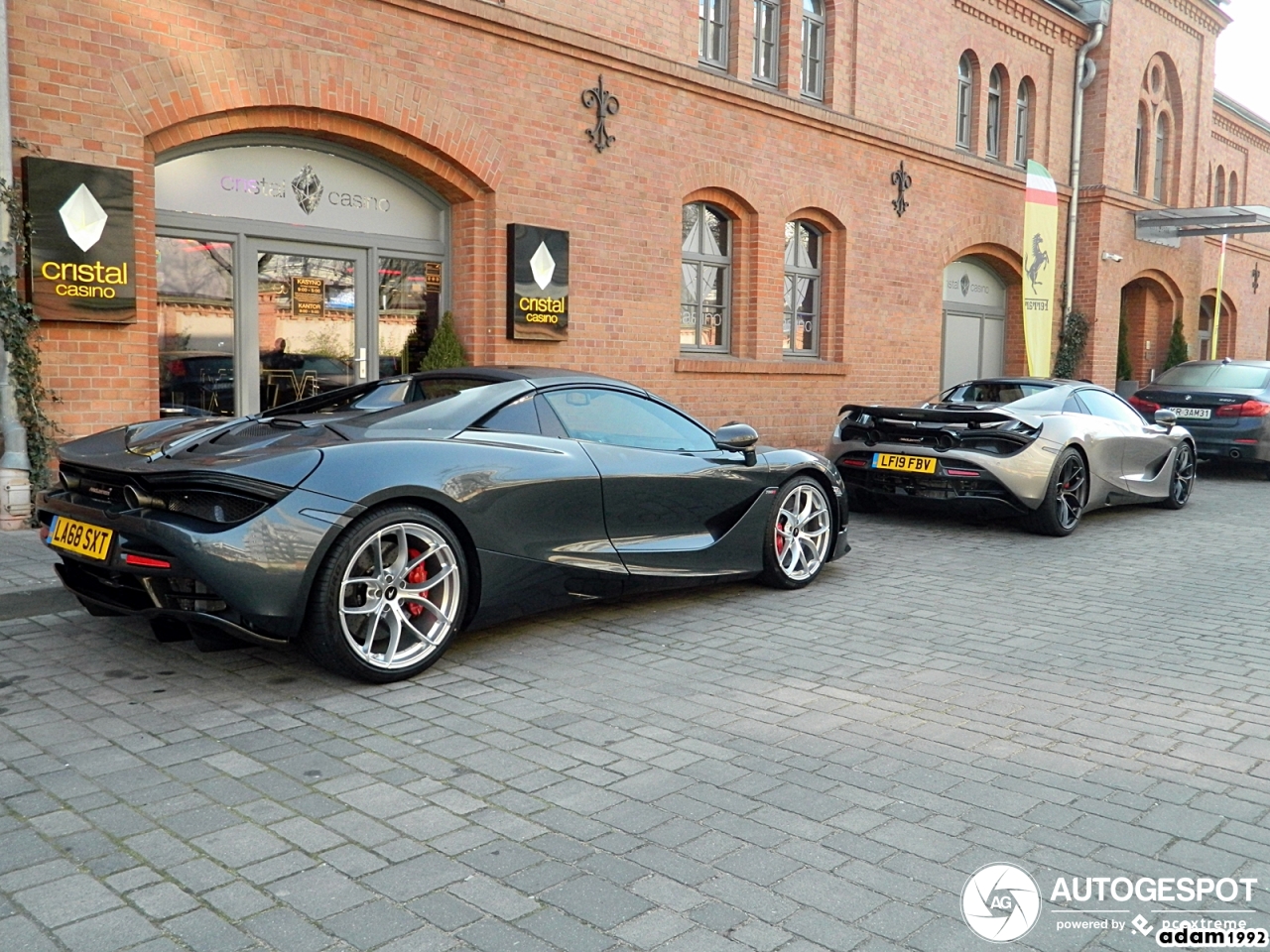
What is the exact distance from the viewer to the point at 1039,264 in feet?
59.5

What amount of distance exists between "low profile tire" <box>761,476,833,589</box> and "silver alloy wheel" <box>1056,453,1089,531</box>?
3.02 m

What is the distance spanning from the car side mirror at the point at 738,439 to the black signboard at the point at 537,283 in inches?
194

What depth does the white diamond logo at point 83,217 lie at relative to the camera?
775 cm

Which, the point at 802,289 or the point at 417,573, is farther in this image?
the point at 802,289

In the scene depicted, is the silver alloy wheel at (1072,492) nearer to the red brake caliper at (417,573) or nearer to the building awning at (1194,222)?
the red brake caliper at (417,573)

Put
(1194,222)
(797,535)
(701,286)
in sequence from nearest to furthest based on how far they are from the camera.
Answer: (797,535) < (701,286) < (1194,222)

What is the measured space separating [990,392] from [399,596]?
7099mm

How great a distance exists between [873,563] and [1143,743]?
3767mm

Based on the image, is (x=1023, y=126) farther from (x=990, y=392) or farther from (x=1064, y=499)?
(x=1064, y=499)

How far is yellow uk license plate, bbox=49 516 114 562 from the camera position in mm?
4355

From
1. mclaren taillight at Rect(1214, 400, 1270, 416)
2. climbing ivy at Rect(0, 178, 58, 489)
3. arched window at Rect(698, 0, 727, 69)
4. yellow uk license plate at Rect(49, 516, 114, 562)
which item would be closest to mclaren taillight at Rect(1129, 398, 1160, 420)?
mclaren taillight at Rect(1214, 400, 1270, 416)

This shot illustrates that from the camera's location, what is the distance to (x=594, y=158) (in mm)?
11477

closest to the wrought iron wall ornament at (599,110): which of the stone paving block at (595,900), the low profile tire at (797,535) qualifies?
the low profile tire at (797,535)

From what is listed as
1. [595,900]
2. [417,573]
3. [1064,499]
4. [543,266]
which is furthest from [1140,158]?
[595,900]
